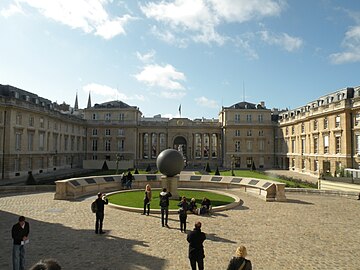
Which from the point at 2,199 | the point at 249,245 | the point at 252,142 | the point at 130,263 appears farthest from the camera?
the point at 252,142

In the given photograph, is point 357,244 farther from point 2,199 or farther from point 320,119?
point 320,119

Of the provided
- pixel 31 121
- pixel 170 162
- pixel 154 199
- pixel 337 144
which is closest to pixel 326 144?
pixel 337 144

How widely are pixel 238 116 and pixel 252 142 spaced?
23.6 ft

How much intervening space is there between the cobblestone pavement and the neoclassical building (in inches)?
987

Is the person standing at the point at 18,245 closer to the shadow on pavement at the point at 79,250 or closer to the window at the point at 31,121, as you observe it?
the shadow on pavement at the point at 79,250

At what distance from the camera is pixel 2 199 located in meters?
22.7

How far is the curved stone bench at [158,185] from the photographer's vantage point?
75.9 feet

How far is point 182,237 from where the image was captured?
13.3 metres

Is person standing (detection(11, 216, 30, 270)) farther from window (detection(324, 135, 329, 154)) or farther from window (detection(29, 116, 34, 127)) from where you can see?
window (detection(324, 135, 329, 154))

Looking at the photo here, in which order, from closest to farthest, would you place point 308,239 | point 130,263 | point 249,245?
point 130,263
point 249,245
point 308,239

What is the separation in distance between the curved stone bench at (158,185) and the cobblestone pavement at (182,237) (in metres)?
2.60

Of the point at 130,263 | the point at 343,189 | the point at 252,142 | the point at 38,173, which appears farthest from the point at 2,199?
the point at 252,142

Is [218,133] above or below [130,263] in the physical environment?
above

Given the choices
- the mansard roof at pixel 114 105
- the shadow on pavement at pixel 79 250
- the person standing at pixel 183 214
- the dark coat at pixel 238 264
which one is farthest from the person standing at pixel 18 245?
the mansard roof at pixel 114 105
